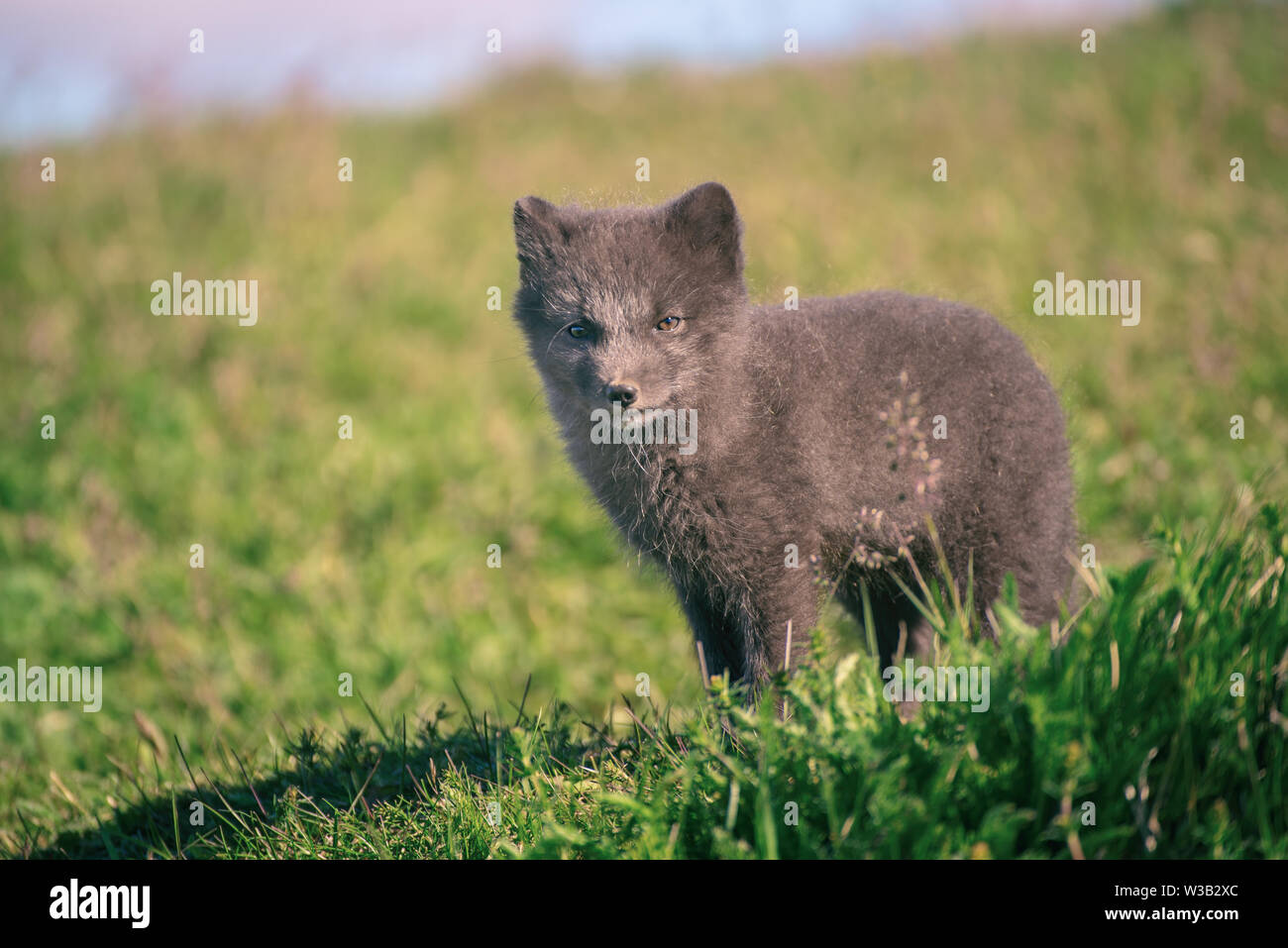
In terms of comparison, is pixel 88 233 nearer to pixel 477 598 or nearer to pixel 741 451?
pixel 477 598

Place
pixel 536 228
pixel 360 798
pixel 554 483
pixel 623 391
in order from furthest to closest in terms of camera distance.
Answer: pixel 554 483 < pixel 536 228 < pixel 360 798 < pixel 623 391

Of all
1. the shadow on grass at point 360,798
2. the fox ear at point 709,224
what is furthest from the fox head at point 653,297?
the shadow on grass at point 360,798

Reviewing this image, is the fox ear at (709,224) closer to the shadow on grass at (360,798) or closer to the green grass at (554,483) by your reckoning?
the green grass at (554,483)

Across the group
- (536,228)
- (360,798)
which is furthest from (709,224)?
(360,798)

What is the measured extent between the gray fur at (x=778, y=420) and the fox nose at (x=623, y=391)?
0.05 metres

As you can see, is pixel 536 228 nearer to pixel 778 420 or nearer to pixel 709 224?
pixel 709 224

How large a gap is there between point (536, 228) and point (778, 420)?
43.6 inches

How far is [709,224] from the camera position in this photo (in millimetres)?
3578

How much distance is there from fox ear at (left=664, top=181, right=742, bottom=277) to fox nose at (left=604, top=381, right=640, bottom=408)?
60cm

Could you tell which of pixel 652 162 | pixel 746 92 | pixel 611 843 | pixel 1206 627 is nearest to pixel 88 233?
pixel 652 162

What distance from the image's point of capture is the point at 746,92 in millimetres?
14281

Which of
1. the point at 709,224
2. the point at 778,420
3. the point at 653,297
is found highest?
Answer: the point at 709,224

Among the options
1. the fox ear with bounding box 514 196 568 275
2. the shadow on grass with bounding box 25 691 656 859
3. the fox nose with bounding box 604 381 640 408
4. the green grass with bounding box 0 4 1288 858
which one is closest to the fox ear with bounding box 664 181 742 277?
the fox ear with bounding box 514 196 568 275

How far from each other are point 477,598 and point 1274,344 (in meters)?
6.15
